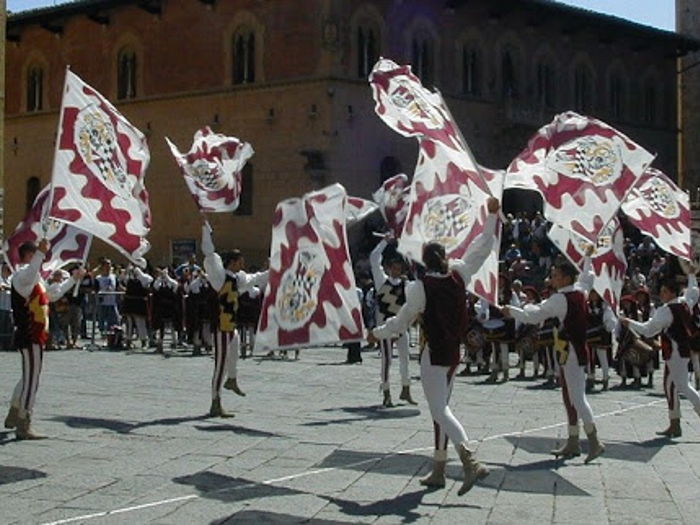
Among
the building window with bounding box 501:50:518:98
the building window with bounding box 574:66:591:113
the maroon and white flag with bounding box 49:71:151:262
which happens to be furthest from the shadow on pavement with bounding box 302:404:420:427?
the building window with bounding box 574:66:591:113

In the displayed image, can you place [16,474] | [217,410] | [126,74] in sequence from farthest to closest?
[126,74] < [217,410] < [16,474]

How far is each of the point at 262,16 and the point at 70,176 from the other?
29691 mm

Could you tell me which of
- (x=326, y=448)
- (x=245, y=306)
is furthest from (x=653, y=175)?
(x=245, y=306)

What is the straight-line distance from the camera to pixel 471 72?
42469 millimetres

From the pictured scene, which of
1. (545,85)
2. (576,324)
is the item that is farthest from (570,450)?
(545,85)

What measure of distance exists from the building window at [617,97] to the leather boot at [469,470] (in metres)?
42.3

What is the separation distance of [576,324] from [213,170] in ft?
17.2

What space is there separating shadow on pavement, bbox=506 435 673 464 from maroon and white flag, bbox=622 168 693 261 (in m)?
2.50

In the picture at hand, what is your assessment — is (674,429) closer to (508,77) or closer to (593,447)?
(593,447)

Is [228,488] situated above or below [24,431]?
below

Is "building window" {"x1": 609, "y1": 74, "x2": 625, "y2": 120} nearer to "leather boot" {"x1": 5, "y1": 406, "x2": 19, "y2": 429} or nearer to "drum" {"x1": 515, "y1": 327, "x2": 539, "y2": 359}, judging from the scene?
"drum" {"x1": 515, "y1": 327, "x2": 539, "y2": 359}

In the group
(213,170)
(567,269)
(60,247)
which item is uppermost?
(213,170)

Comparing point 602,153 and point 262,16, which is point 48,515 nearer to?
point 602,153

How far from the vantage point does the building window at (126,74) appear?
43.7m
